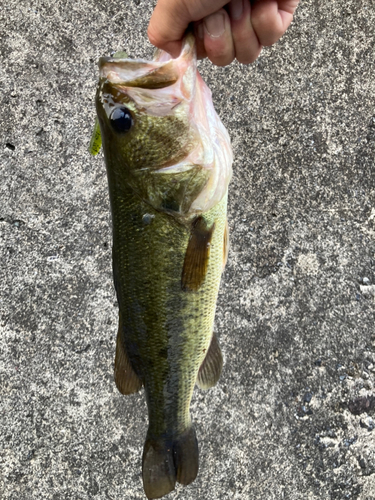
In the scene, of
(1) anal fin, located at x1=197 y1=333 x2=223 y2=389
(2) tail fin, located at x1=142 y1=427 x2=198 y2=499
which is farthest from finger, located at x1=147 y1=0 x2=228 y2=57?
(2) tail fin, located at x1=142 y1=427 x2=198 y2=499

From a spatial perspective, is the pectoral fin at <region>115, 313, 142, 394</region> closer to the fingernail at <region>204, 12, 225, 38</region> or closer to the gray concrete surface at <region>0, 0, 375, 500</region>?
the gray concrete surface at <region>0, 0, 375, 500</region>

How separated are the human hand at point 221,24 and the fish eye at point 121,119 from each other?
33cm

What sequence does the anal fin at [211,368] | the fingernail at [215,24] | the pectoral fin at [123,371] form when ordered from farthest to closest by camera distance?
1. the anal fin at [211,368]
2. the pectoral fin at [123,371]
3. the fingernail at [215,24]

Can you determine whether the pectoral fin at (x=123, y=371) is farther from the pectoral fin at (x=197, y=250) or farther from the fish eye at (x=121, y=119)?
the fish eye at (x=121, y=119)

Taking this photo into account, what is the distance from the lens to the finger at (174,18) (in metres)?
1.41

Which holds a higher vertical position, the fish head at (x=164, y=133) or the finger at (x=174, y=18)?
the finger at (x=174, y=18)

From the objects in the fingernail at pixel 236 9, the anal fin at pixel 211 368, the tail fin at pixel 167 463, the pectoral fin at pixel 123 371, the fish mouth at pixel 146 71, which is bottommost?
the tail fin at pixel 167 463

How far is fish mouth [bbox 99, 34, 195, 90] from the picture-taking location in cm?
139

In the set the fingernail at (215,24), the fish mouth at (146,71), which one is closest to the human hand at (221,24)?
the fingernail at (215,24)

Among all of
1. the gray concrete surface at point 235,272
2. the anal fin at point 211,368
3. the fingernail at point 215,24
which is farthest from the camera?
the gray concrete surface at point 235,272

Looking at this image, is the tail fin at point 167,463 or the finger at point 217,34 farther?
the tail fin at point 167,463

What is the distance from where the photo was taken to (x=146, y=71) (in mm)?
1408

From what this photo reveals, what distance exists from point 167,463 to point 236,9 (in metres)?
2.07

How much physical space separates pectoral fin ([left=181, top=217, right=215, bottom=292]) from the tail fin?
2.83ft
